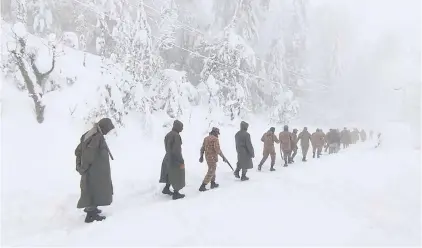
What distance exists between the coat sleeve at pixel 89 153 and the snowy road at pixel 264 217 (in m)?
1.00

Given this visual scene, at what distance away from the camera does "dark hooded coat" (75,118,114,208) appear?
6.08 m

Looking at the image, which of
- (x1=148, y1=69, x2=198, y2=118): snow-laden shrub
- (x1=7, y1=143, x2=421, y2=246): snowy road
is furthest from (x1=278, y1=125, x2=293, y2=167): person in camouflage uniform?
(x1=148, y1=69, x2=198, y2=118): snow-laden shrub

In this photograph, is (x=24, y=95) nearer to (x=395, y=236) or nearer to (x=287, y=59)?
(x=395, y=236)

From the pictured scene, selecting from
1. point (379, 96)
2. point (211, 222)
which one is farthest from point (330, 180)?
point (379, 96)

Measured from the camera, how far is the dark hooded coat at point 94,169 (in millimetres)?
6082

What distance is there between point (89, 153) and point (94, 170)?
32cm

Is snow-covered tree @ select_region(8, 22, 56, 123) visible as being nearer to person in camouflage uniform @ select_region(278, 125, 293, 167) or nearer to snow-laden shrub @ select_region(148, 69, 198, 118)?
snow-laden shrub @ select_region(148, 69, 198, 118)

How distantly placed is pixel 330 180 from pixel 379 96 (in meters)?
42.2

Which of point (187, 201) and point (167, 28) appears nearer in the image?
point (187, 201)

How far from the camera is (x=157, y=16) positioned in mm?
23734

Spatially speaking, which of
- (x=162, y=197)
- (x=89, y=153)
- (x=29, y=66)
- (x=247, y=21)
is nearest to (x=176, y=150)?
(x=162, y=197)

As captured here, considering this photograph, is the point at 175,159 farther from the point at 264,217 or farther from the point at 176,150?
the point at 264,217

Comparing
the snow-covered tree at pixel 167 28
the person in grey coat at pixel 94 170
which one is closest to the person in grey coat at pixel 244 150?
the person in grey coat at pixel 94 170

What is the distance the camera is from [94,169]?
6.16m
